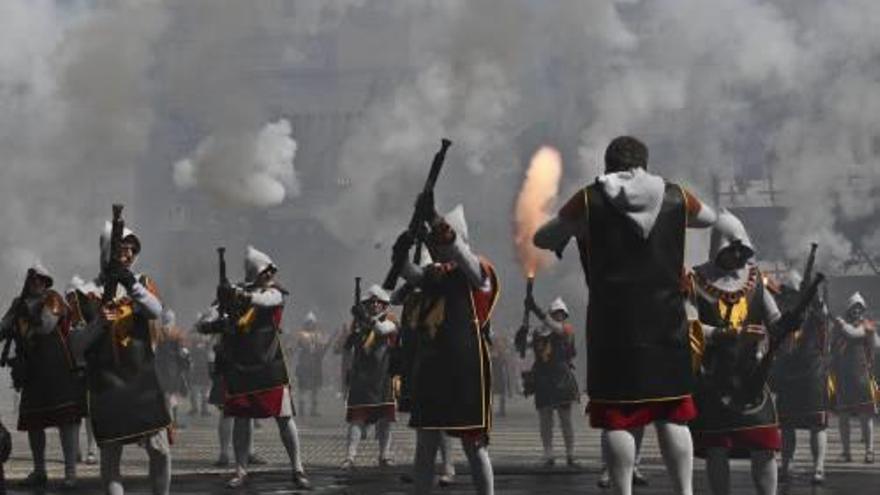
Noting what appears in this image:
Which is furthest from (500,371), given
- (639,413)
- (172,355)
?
(639,413)

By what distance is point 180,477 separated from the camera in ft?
50.4

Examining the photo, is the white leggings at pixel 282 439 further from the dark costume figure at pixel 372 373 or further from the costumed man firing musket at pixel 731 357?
the costumed man firing musket at pixel 731 357

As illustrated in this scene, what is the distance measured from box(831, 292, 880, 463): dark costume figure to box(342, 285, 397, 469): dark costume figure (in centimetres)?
521

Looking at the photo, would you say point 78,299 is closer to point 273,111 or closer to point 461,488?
point 461,488

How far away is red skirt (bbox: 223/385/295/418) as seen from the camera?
1420 cm

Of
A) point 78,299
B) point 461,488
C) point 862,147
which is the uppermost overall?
point 862,147

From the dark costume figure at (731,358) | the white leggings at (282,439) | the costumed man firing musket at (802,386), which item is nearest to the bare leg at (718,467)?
the dark costume figure at (731,358)

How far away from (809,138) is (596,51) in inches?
347

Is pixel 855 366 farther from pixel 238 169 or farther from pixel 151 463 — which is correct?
pixel 238 169

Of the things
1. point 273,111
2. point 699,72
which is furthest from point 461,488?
point 273,111

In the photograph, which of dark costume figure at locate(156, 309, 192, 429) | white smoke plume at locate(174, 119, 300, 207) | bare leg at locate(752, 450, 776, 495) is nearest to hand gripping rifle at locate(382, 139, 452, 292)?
bare leg at locate(752, 450, 776, 495)

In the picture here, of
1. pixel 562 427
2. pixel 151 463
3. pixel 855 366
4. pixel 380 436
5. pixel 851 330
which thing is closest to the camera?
pixel 151 463

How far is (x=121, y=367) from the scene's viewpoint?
10.1 meters

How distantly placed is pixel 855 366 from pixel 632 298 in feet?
38.0
